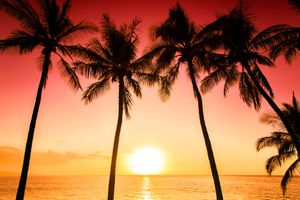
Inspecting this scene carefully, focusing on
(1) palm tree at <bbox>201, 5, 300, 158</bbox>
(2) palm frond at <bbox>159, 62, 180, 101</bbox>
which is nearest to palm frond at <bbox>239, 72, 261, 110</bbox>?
(1) palm tree at <bbox>201, 5, 300, 158</bbox>

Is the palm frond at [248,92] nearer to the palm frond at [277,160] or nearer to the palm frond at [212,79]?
the palm frond at [212,79]

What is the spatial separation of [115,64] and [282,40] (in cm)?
1034

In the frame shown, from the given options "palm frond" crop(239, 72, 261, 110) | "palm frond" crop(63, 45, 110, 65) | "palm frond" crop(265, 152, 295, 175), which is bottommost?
"palm frond" crop(265, 152, 295, 175)

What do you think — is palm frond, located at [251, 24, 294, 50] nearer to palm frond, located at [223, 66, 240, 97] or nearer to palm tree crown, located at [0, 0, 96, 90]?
palm frond, located at [223, 66, 240, 97]

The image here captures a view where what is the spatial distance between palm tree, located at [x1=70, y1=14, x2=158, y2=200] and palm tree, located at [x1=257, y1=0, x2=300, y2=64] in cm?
719

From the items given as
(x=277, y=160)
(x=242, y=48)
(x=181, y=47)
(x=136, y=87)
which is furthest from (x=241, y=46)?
(x=277, y=160)

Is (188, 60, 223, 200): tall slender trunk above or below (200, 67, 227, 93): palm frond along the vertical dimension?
below

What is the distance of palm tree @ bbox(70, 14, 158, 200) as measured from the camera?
17.1 metres

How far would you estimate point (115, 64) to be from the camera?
689 inches

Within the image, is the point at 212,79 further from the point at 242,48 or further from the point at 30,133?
the point at 30,133

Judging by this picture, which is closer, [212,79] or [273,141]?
[212,79]

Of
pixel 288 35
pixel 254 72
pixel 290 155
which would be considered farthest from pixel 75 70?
pixel 290 155

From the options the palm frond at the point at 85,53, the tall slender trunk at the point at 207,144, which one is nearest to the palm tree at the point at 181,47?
the tall slender trunk at the point at 207,144

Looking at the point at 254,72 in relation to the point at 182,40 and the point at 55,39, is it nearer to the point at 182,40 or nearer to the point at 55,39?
the point at 182,40
